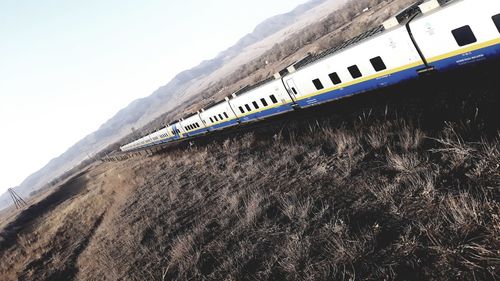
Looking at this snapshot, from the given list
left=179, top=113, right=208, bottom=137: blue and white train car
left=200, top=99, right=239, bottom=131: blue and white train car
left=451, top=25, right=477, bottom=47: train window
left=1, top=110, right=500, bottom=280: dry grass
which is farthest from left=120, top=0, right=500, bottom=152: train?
left=179, top=113, right=208, bottom=137: blue and white train car

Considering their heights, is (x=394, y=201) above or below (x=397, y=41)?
below

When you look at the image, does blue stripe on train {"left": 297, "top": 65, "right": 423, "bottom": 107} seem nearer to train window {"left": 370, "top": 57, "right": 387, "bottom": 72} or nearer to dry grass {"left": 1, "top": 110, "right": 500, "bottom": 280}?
train window {"left": 370, "top": 57, "right": 387, "bottom": 72}

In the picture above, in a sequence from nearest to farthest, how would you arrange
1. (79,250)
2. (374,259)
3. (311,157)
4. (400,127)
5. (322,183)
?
(374,259), (322,183), (400,127), (311,157), (79,250)

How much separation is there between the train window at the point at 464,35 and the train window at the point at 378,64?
9.61 ft

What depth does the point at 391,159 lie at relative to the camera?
7.04 meters

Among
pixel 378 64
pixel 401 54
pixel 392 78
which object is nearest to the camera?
pixel 401 54

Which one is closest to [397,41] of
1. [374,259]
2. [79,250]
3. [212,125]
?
[374,259]

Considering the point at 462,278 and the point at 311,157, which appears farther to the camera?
the point at 311,157

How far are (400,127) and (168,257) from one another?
25.2 ft

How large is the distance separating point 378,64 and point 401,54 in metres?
1.09

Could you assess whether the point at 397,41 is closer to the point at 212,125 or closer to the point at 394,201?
the point at 394,201

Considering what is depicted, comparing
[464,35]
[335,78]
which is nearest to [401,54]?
[464,35]

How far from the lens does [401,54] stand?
11.6 metres

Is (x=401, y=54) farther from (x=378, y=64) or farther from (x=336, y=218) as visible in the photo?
(x=336, y=218)
